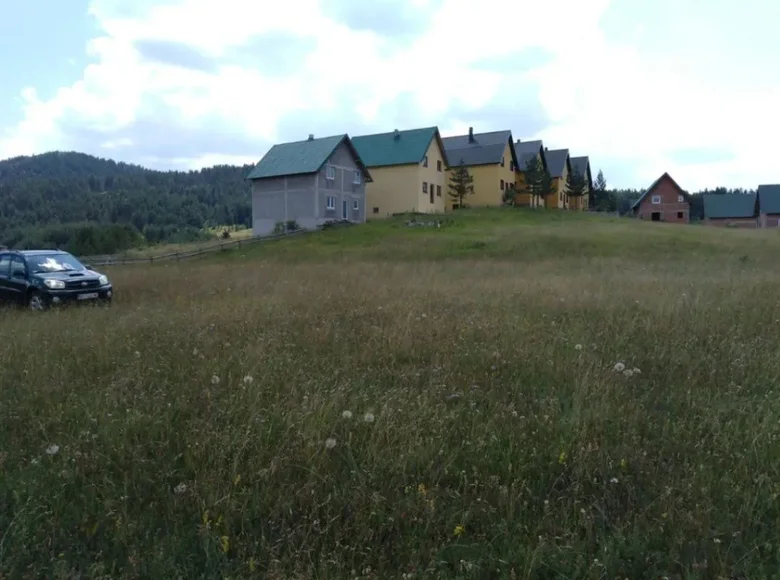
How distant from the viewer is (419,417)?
4.34 metres

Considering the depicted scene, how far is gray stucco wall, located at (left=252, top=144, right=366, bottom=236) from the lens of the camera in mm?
43562

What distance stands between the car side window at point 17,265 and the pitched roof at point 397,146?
131ft

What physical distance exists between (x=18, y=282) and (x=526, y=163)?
58.6m

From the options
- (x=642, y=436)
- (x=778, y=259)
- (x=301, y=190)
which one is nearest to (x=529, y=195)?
(x=301, y=190)

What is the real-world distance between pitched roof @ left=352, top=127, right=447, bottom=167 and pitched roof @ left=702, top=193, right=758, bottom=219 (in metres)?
46.9

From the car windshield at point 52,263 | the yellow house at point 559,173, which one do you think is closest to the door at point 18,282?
the car windshield at point 52,263

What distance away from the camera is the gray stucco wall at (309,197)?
43562 millimetres

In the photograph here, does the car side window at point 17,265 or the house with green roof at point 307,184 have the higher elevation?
the house with green roof at point 307,184

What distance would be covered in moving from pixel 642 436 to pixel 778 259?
2419cm

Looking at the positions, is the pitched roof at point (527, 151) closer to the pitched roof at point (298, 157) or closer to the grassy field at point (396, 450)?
the pitched roof at point (298, 157)

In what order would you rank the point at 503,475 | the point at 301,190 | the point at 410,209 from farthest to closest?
the point at 410,209
the point at 301,190
the point at 503,475

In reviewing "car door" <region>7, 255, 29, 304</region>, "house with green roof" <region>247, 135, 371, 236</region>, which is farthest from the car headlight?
"house with green roof" <region>247, 135, 371, 236</region>

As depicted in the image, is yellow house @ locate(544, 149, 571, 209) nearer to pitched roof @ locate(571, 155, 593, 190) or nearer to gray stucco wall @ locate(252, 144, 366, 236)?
pitched roof @ locate(571, 155, 593, 190)

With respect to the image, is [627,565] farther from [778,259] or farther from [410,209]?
[410,209]
